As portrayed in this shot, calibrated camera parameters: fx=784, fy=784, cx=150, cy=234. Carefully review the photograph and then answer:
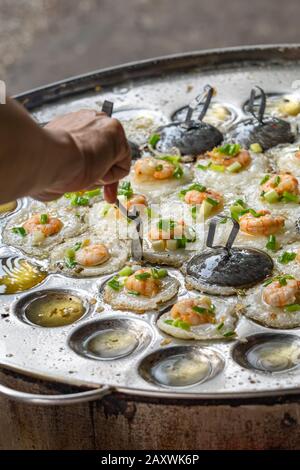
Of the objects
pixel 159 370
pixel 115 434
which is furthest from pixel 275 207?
pixel 115 434

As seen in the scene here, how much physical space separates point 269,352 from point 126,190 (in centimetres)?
160

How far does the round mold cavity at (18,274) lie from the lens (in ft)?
14.3

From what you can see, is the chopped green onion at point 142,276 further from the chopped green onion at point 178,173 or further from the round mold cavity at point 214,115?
the round mold cavity at point 214,115

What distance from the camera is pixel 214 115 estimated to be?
19.0ft

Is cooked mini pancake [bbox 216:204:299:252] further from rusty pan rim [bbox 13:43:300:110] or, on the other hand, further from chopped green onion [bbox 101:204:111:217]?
rusty pan rim [bbox 13:43:300:110]

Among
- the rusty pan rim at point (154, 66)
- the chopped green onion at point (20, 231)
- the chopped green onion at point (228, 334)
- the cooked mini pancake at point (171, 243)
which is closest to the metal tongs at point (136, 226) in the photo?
the cooked mini pancake at point (171, 243)

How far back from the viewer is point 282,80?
6.18 m

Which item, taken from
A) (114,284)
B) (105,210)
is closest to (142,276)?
(114,284)

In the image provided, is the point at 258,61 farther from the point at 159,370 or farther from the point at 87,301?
the point at 159,370

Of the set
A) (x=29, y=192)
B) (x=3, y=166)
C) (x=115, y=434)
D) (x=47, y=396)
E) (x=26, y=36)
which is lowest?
(x=26, y=36)

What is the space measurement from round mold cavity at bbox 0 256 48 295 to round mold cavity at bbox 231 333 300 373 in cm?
127

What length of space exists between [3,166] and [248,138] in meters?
2.73

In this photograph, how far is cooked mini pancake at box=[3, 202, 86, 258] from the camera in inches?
183

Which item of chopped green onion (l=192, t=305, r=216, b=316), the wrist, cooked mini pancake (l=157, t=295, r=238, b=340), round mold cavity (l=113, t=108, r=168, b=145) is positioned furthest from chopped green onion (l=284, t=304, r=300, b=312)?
round mold cavity (l=113, t=108, r=168, b=145)
